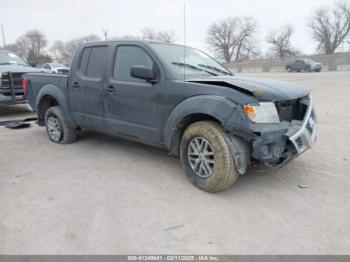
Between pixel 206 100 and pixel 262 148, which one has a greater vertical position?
pixel 206 100

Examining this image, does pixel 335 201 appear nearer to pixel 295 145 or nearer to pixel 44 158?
pixel 295 145

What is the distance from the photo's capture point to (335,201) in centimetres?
324

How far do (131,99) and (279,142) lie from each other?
6.73 ft

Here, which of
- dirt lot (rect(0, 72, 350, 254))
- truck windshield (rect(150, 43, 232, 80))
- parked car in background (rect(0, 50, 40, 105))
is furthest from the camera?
parked car in background (rect(0, 50, 40, 105))

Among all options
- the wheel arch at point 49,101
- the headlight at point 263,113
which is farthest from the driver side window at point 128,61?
the headlight at point 263,113

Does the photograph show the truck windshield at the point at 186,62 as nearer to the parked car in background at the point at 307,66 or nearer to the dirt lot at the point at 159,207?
the dirt lot at the point at 159,207

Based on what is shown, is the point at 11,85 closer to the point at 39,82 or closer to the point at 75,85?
the point at 39,82

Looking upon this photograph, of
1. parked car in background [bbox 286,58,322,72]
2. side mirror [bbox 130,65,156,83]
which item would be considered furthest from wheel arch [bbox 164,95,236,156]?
parked car in background [bbox 286,58,322,72]

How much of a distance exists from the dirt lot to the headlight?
914 millimetres

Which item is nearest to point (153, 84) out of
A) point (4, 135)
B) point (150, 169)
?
point (150, 169)

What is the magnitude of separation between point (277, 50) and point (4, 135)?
79.1m

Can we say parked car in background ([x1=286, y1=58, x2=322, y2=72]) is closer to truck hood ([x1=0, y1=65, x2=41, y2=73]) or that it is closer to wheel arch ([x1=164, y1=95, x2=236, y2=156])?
truck hood ([x1=0, y1=65, x2=41, y2=73])

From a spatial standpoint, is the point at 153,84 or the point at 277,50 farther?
the point at 277,50

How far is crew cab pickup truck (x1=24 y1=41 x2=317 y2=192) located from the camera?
3158mm
